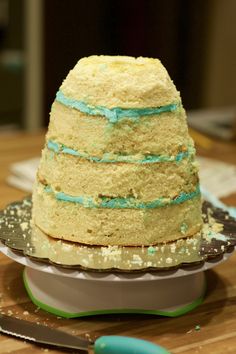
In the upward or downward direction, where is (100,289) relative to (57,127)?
downward

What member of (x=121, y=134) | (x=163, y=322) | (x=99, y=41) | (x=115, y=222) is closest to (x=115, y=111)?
(x=121, y=134)

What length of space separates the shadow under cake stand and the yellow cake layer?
139 mm

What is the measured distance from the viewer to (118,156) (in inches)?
39.5

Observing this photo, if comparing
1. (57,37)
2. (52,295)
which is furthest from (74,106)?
(57,37)

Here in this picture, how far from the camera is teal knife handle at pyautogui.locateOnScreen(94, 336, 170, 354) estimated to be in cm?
85

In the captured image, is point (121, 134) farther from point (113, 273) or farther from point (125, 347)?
point (125, 347)

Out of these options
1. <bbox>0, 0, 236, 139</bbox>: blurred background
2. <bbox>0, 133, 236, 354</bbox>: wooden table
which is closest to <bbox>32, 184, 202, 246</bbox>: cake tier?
<bbox>0, 133, 236, 354</bbox>: wooden table

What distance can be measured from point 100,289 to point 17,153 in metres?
0.94

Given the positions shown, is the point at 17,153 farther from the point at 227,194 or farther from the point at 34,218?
the point at 34,218

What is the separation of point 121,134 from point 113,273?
188 millimetres

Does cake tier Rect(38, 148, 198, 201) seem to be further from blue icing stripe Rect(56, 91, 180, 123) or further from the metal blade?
the metal blade

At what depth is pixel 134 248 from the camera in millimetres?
1021

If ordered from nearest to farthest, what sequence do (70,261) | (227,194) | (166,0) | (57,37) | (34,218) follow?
1. (70,261)
2. (34,218)
3. (227,194)
4. (57,37)
5. (166,0)

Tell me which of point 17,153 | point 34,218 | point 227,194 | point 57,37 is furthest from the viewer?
point 57,37
